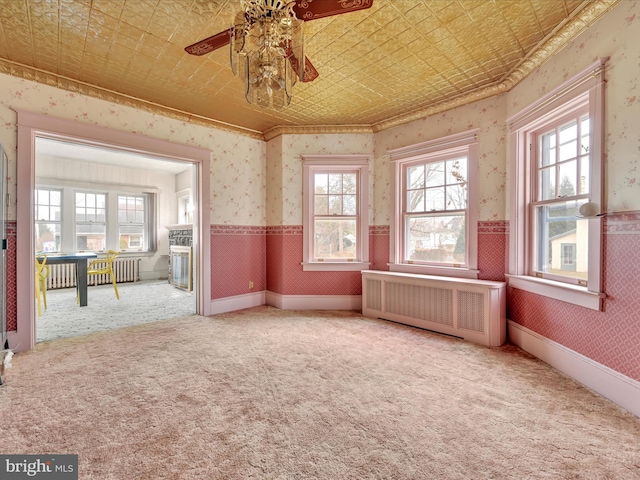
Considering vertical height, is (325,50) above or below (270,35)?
above

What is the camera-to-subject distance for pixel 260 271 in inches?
186

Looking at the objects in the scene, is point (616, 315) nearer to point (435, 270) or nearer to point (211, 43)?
point (435, 270)

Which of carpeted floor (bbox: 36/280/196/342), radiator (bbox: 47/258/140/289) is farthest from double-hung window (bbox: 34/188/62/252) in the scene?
carpeted floor (bbox: 36/280/196/342)

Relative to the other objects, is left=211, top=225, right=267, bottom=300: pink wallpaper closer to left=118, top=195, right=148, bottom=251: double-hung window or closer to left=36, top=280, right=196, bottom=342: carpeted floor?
left=36, top=280, right=196, bottom=342: carpeted floor

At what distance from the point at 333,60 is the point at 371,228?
229 cm

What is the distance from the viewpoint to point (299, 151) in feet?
14.4

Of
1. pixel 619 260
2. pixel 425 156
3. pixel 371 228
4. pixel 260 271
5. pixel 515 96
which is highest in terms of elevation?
pixel 515 96

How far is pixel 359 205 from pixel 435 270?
1426mm

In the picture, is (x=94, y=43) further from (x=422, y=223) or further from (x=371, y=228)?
(x=422, y=223)

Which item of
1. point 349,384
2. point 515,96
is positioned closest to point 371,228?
point 515,96

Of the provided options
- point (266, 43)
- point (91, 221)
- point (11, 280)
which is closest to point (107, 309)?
point (11, 280)

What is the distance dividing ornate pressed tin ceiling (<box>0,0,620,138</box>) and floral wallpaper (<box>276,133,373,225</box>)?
61 centimetres

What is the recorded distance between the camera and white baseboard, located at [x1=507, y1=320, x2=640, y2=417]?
1864 mm

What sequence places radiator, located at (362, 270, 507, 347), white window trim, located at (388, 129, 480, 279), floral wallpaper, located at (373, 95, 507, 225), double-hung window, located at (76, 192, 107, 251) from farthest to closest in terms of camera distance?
double-hung window, located at (76, 192, 107, 251) < white window trim, located at (388, 129, 480, 279) < floral wallpaper, located at (373, 95, 507, 225) < radiator, located at (362, 270, 507, 347)
